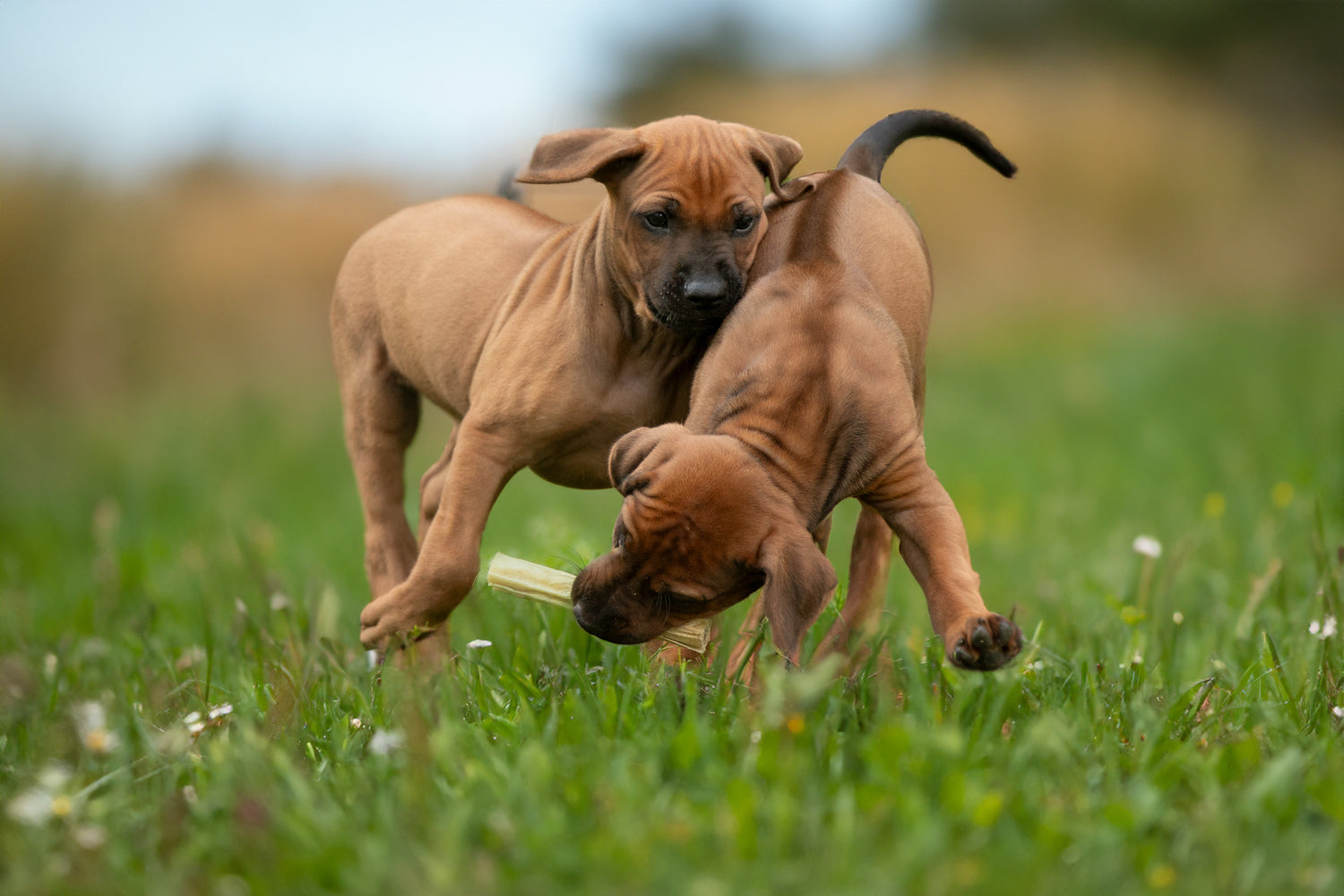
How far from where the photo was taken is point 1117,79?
82.6ft

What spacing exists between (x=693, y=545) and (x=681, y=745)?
2.49 feet

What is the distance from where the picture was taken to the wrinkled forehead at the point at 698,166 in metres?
4.38

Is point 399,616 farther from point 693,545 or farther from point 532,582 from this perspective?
point 693,545

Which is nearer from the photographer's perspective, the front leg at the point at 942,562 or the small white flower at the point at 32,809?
the small white flower at the point at 32,809

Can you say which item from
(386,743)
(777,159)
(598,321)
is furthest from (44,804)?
(777,159)

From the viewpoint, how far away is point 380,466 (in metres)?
5.67

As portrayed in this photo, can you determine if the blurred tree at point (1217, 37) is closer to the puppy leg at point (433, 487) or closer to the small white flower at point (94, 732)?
the puppy leg at point (433, 487)

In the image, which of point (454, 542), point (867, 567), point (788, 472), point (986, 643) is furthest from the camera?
point (867, 567)

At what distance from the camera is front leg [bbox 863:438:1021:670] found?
142 inches

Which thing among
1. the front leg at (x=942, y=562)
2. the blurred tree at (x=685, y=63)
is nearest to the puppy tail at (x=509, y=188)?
the front leg at (x=942, y=562)

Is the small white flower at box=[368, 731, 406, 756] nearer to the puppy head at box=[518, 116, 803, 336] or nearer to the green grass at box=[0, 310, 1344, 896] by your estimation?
the green grass at box=[0, 310, 1344, 896]

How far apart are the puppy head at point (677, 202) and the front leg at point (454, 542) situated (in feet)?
2.32

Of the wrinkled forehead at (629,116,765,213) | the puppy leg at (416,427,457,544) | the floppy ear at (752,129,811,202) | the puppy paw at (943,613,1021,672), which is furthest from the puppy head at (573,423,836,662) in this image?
the puppy leg at (416,427,457,544)

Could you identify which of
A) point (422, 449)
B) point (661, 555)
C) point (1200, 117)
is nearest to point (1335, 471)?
point (661, 555)
